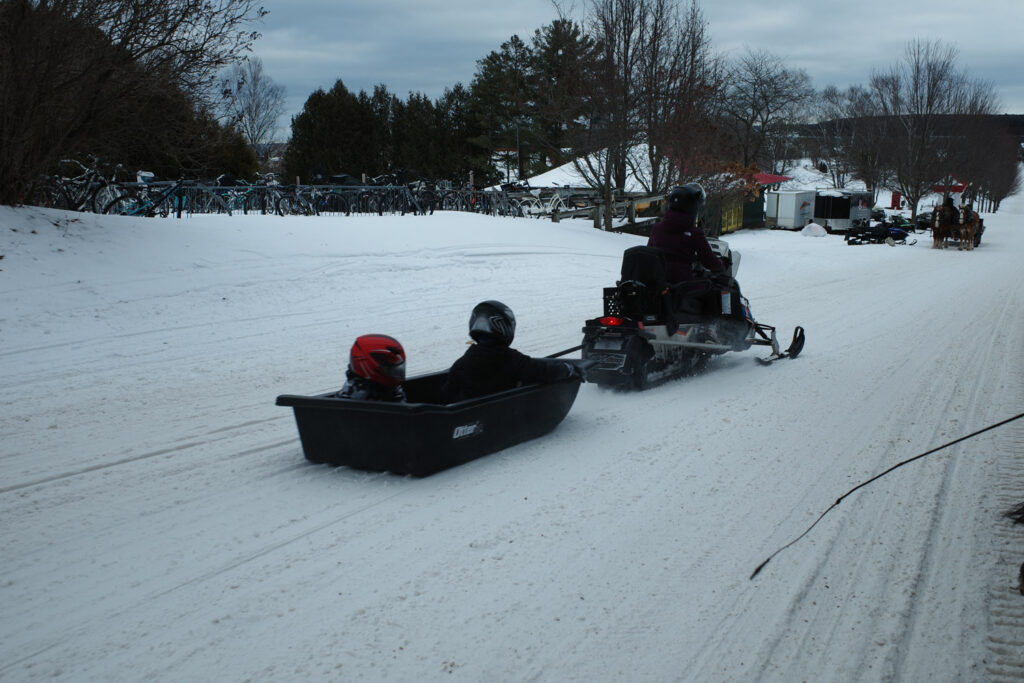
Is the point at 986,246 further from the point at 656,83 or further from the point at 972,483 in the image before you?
the point at 972,483

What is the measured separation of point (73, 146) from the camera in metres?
12.5

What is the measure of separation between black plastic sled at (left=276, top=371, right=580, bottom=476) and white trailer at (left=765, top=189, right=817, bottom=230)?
1557 inches

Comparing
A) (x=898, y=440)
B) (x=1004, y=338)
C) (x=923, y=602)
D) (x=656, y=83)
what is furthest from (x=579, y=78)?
(x=923, y=602)

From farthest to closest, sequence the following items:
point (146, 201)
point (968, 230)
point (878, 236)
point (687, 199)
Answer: point (878, 236)
point (968, 230)
point (146, 201)
point (687, 199)

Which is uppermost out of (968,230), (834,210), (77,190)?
(834,210)

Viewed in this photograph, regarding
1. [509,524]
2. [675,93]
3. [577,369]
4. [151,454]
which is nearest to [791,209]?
[675,93]

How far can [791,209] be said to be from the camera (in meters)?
42.0

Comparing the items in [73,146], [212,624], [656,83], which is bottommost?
[212,624]

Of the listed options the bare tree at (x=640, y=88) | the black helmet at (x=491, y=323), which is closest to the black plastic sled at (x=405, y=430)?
the black helmet at (x=491, y=323)

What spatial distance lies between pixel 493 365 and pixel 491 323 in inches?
11.9

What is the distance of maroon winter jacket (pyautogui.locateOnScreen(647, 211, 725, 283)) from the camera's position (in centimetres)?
842

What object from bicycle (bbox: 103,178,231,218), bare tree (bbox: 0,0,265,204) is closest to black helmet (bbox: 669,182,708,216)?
bare tree (bbox: 0,0,265,204)

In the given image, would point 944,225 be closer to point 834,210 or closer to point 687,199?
point 834,210

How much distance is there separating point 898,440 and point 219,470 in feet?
15.6
